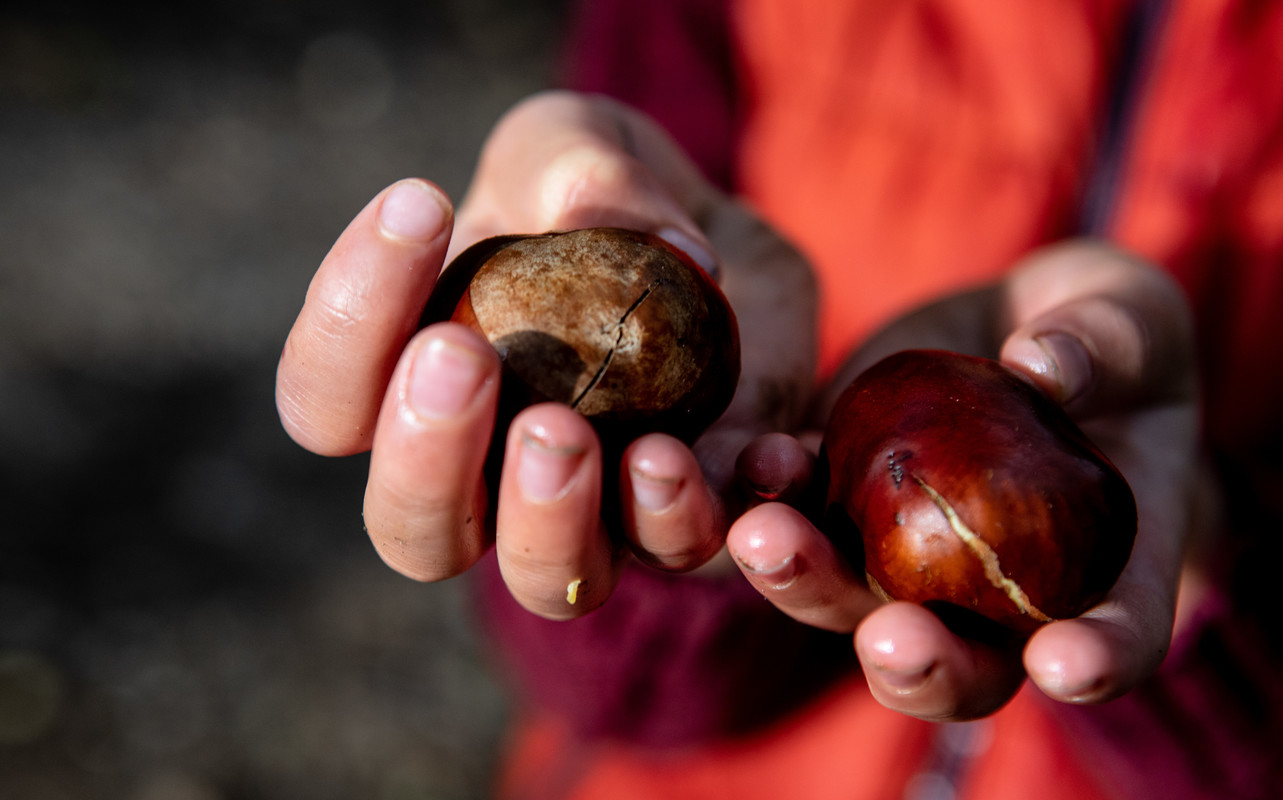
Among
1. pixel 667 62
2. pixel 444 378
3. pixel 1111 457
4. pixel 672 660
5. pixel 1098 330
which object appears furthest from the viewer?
pixel 667 62

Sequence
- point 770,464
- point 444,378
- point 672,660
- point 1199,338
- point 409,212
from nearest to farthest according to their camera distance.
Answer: point 444,378
point 409,212
point 770,464
point 672,660
point 1199,338

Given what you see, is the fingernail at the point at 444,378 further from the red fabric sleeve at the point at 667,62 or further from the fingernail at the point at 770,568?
the red fabric sleeve at the point at 667,62

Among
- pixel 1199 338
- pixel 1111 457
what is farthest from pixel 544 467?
pixel 1199 338

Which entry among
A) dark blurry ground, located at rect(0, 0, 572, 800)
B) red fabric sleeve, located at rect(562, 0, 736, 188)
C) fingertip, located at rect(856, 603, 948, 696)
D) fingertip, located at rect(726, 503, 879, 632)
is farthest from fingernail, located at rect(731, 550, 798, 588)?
dark blurry ground, located at rect(0, 0, 572, 800)

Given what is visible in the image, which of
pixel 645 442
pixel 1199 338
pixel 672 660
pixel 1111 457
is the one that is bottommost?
pixel 672 660

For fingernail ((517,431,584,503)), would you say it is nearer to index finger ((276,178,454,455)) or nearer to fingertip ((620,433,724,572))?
fingertip ((620,433,724,572))

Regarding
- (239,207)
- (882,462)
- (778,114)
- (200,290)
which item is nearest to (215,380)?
A: (200,290)

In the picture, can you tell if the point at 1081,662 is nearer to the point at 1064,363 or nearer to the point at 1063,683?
the point at 1063,683

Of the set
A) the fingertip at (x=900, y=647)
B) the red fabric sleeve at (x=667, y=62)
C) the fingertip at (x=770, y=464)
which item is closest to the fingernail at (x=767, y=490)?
the fingertip at (x=770, y=464)
